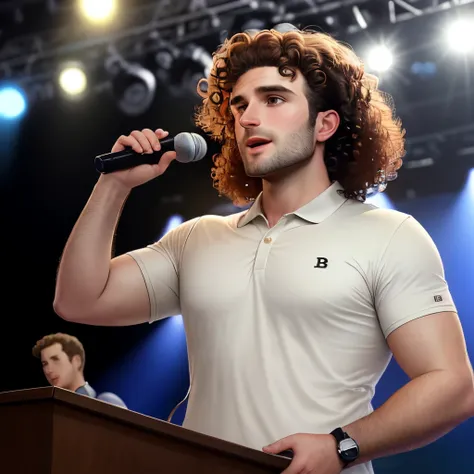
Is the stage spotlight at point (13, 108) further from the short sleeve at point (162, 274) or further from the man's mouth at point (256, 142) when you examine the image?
the man's mouth at point (256, 142)

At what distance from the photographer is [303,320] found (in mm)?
1797

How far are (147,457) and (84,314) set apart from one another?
2.66 feet

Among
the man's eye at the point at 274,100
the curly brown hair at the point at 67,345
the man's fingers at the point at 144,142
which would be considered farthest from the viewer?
the curly brown hair at the point at 67,345

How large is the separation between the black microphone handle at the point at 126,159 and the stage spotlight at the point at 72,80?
412 cm

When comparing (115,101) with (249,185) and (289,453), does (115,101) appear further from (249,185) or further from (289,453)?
(289,453)

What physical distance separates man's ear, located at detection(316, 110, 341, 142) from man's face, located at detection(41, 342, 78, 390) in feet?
11.2

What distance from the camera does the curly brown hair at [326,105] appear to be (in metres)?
2.18

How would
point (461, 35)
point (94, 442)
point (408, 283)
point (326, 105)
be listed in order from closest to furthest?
1. point (94, 442)
2. point (408, 283)
3. point (326, 105)
4. point (461, 35)

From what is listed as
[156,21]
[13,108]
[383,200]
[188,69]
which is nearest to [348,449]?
[383,200]

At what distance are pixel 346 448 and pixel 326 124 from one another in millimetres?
1001

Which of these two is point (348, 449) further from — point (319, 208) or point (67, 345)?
point (67, 345)

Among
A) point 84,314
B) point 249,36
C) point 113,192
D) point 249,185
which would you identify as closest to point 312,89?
point 249,36

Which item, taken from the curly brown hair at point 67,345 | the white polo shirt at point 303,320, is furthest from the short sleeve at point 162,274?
the curly brown hair at point 67,345

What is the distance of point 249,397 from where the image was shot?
1771mm
